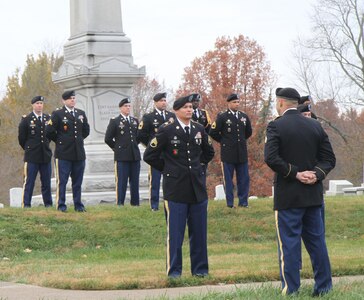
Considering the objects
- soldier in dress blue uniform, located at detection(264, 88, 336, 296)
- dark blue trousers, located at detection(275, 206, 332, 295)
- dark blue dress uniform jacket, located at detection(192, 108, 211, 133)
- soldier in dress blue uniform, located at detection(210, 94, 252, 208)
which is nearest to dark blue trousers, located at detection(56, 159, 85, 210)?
dark blue dress uniform jacket, located at detection(192, 108, 211, 133)

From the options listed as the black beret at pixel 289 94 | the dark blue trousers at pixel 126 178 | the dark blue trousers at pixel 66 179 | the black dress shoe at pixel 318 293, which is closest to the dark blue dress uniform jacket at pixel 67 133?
the dark blue trousers at pixel 66 179

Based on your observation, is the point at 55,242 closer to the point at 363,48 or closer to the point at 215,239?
the point at 215,239

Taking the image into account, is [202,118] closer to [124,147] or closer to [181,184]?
[124,147]

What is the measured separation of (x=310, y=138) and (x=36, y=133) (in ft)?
32.2

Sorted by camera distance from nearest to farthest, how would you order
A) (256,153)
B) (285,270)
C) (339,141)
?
(285,270) < (256,153) < (339,141)

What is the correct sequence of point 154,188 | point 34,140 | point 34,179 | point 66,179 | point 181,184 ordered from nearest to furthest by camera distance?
point 181,184
point 66,179
point 154,188
point 34,140
point 34,179

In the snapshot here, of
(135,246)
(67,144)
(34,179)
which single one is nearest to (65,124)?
(67,144)

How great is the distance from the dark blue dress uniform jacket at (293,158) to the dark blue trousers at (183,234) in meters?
1.75

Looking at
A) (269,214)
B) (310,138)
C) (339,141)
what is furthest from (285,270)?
(339,141)

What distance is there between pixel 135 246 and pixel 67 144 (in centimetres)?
277

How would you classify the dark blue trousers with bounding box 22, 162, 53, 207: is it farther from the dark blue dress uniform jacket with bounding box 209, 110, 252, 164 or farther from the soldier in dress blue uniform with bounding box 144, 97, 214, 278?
the soldier in dress blue uniform with bounding box 144, 97, 214, 278

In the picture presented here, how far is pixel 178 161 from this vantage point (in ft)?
42.5

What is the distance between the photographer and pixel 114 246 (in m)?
17.4

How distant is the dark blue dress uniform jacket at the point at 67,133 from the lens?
63.2 ft
